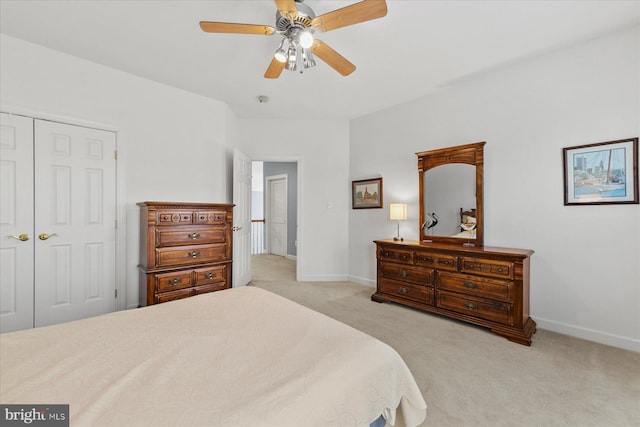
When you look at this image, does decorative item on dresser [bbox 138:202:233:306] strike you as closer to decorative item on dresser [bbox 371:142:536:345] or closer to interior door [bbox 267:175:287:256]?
decorative item on dresser [bbox 371:142:536:345]

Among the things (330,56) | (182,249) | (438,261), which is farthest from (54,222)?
(438,261)

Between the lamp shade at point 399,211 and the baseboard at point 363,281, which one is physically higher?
the lamp shade at point 399,211

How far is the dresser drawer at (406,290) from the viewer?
3.19 m

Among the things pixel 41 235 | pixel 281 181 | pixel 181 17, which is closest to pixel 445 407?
pixel 181 17

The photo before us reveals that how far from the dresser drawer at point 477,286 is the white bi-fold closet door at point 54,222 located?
11.9ft

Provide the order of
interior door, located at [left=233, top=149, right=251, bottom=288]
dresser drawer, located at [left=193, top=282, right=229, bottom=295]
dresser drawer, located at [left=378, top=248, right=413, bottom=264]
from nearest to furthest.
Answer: dresser drawer, located at [left=193, top=282, right=229, bottom=295]
dresser drawer, located at [left=378, top=248, right=413, bottom=264]
interior door, located at [left=233, top=149, right=251, bottom=288]

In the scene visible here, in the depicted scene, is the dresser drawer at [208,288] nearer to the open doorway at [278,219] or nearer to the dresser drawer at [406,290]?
the dresser drawer at [406,290]

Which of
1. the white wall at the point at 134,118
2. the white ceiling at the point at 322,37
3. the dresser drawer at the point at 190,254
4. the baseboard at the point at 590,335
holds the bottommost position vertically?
the baseboard at the point at 590,335

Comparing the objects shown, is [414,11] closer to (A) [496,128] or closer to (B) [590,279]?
(A) [496,128]

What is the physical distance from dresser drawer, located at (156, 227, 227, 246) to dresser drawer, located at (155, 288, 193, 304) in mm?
504

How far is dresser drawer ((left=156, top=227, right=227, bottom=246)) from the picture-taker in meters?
2.90
